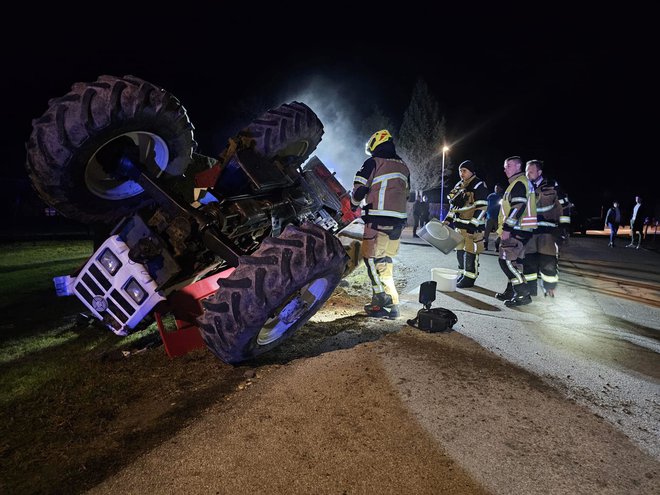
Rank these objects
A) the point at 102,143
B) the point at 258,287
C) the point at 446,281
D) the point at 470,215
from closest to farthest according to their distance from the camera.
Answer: the point at 258,287, the point at 102,143, the point at 446,281, the point at 470,215

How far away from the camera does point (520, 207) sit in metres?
6.08

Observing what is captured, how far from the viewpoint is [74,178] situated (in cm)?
312

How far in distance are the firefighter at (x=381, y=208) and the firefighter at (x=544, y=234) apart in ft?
7.62

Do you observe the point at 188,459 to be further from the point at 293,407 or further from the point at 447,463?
the point at 447,463

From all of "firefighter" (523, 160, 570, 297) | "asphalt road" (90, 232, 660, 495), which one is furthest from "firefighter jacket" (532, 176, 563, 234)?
"asphalt road" (90, 232, 660, 495)

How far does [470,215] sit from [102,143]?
581 cm

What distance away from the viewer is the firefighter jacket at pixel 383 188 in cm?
511

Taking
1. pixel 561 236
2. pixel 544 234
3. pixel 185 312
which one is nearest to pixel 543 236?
pixel 544 234

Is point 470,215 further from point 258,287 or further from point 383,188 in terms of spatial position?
point 258,287

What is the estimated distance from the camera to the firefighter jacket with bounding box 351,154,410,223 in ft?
16.8

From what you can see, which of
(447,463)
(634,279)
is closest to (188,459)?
(447,463)

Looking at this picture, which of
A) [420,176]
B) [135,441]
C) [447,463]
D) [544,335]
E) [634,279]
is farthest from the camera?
[420,176]

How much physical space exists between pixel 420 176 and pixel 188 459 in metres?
41.3

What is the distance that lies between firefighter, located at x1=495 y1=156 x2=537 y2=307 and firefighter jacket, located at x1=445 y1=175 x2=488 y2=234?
17.0 inches
